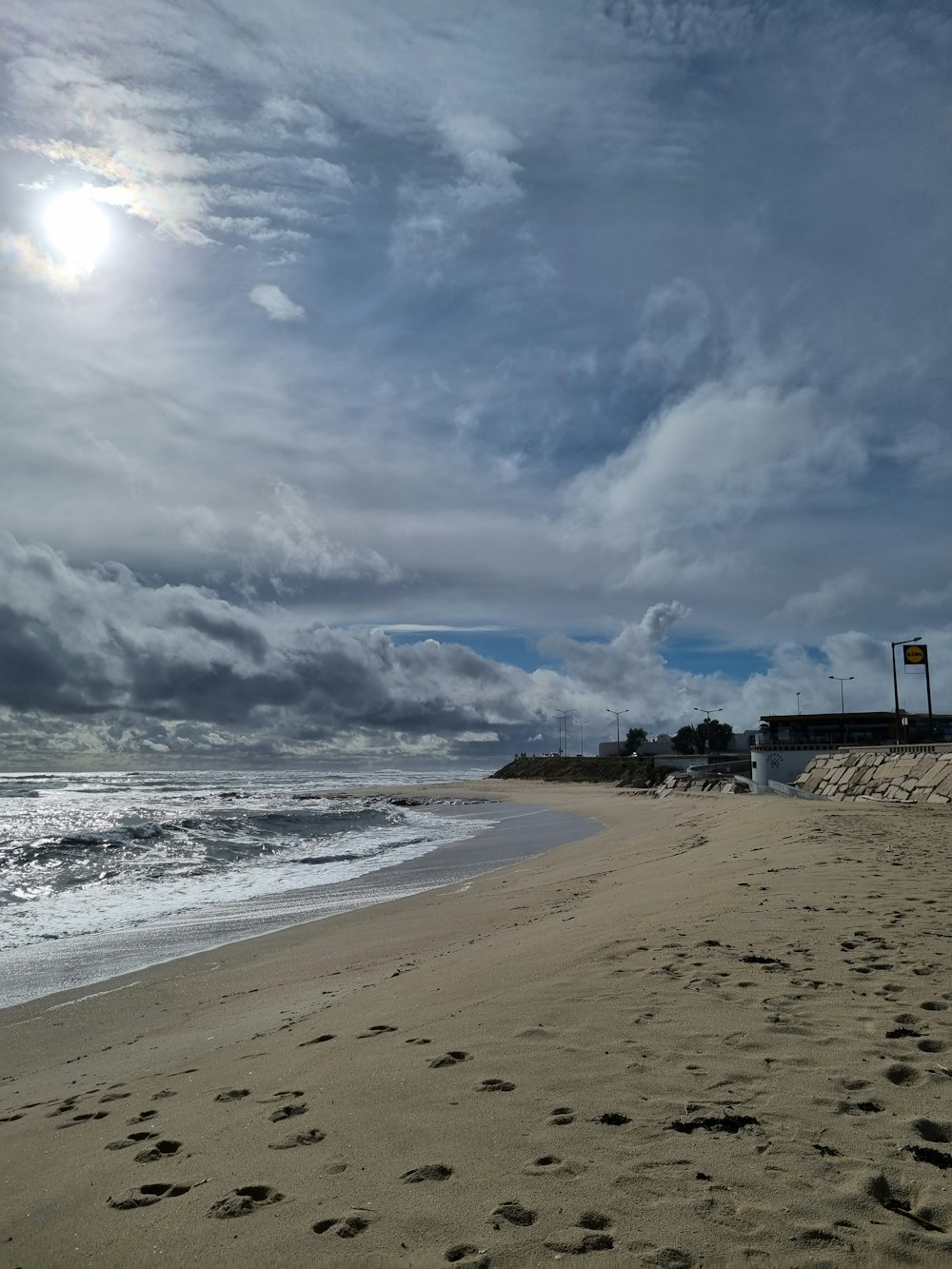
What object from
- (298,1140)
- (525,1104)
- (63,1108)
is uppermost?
(525,1104)

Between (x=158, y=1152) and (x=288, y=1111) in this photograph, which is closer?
(x=158, y=1152)

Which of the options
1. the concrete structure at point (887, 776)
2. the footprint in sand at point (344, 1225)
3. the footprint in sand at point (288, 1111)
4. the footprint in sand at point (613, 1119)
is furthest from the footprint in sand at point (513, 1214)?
the concrete structure at point (887, 776)

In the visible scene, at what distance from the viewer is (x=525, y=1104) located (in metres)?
4.27

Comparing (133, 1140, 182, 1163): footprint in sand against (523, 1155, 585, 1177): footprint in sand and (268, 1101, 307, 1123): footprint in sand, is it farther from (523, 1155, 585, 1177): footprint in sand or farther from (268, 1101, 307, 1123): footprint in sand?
(523, 1155, 585, 1177): footprint in sand

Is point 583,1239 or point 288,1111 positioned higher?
point 583,1239

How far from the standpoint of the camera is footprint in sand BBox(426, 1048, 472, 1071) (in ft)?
16.3

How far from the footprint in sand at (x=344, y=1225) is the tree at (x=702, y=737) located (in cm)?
11800

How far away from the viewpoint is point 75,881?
62.9ft

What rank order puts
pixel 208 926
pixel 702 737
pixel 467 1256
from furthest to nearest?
pixel 702 737 → pixel 208 926 → pixel 467 1256

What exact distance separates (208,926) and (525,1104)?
10465 mm

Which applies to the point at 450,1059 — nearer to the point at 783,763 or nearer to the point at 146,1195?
the point at 146,1195

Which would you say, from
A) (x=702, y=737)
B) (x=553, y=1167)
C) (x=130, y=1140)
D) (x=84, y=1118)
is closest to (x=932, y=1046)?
(x=553, y=1167)

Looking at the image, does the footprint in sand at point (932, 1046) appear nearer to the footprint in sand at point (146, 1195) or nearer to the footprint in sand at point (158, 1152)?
the footprint in sand at point (146, 1195)

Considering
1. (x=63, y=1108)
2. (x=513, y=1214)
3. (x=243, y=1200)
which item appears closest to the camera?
(x=513, y=1214)
